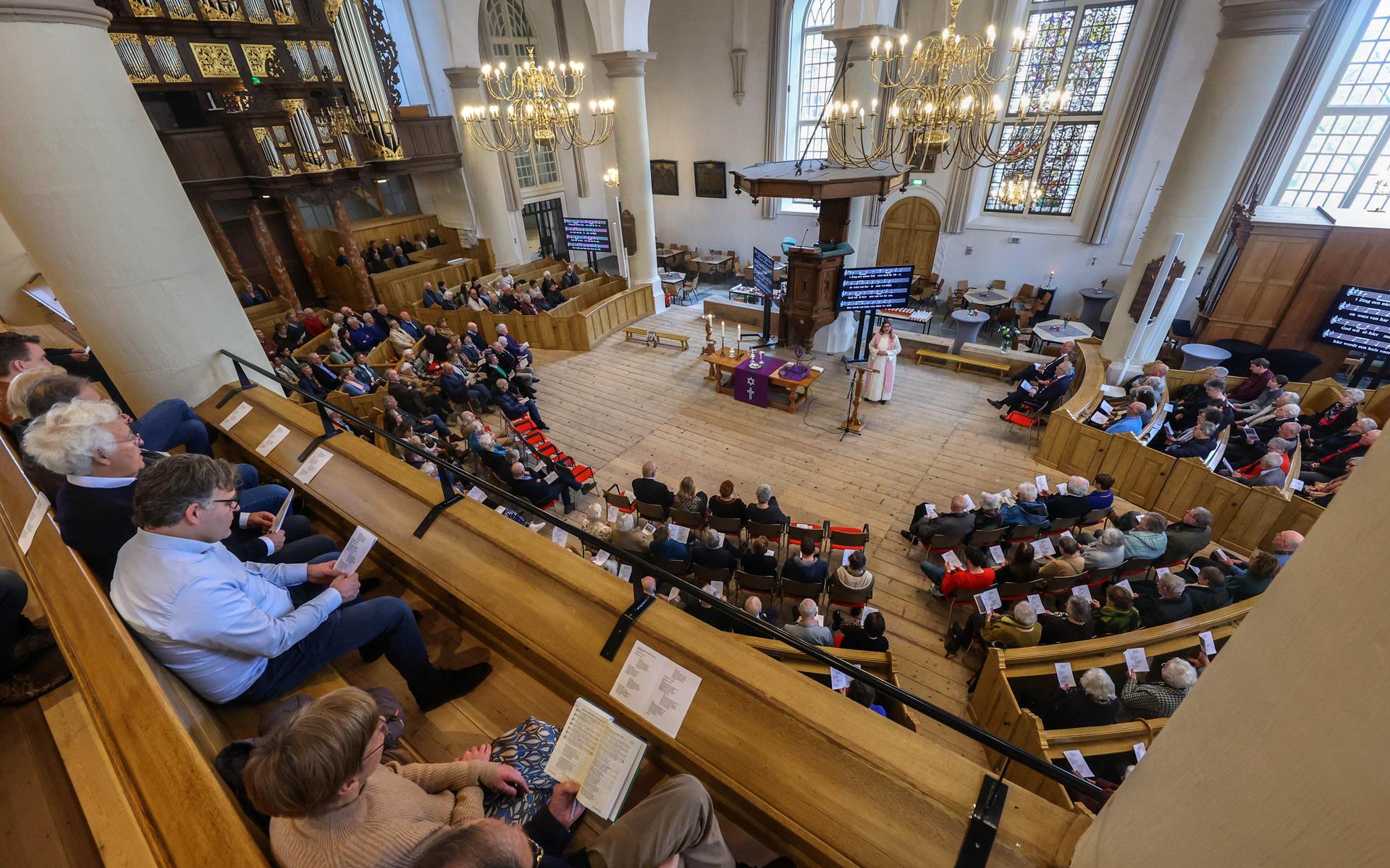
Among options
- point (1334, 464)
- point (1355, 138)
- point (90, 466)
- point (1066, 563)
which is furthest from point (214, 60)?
point (1355, 138)

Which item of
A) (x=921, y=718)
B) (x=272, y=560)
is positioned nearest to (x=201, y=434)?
(x=272, y=560)

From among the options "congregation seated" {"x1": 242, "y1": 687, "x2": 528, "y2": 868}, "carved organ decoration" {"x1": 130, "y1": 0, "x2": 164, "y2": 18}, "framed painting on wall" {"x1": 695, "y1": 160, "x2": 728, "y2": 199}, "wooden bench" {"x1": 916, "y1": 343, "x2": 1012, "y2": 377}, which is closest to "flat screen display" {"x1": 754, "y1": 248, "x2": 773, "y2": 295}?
"wooden bench" {"x1": 916, "y1": 343, "x2": 1012, "y2": 377}

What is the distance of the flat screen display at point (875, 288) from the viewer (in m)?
7.13

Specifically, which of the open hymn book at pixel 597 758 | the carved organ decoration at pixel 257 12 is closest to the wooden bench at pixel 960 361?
the open hymn book at pixel 597 758

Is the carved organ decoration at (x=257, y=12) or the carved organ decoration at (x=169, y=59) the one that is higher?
the carved organ decoration at (x=257, y=12)

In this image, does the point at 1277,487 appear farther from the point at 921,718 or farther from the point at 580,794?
the point at 580,794

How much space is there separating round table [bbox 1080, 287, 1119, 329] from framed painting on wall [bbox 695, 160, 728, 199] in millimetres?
9150

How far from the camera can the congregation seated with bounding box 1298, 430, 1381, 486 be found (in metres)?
4.94

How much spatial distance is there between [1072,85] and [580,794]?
14401mm

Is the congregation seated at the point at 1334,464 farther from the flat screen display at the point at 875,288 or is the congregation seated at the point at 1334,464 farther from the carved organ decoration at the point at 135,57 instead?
the carved organ decoration at the point at 135,57

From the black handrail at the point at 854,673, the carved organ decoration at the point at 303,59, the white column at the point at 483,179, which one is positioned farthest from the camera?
the white column at the point at 483,179

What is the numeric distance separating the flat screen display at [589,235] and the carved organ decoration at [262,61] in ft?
19.7

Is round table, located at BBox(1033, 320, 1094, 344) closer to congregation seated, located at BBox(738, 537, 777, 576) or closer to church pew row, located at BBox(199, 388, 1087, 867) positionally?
congregation seated, located at BBox(738, 537, 777, 576)

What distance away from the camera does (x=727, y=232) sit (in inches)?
618
